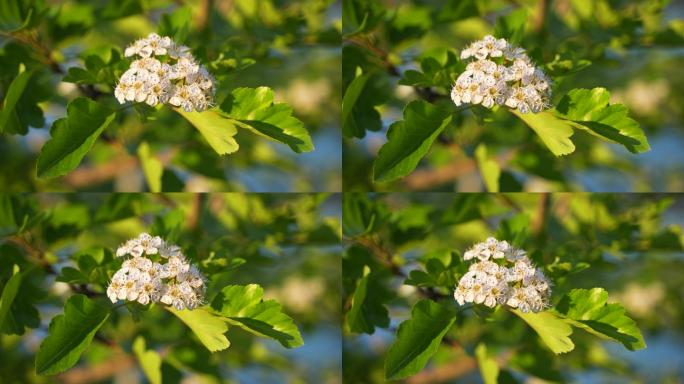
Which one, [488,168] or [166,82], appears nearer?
[166,82]

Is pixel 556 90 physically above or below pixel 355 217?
above

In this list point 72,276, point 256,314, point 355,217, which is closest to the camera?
point 256,314

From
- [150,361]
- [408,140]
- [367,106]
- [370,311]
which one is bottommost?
[150,361]

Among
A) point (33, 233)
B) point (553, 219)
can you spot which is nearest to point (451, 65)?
point (553, 219)

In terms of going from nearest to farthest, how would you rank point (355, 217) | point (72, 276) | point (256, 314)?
point (256, 314)
point (72, 276)
point (355, 217)

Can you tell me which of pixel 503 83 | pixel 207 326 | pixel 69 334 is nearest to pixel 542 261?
pixel 503 83

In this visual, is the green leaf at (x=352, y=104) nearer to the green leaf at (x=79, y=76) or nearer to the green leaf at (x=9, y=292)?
the green leaf at (x=79, y=76)

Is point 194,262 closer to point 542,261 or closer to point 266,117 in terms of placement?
point 266,117
